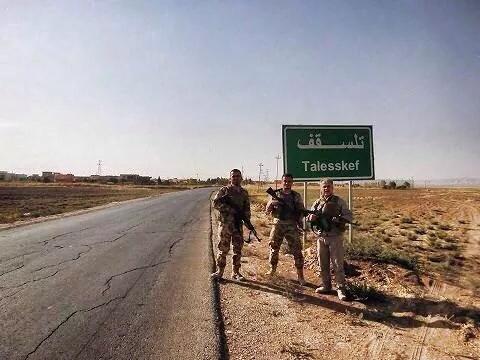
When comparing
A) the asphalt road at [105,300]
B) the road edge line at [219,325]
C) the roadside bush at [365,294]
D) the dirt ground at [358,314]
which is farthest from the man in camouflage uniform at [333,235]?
the asphalt road at [105,300]

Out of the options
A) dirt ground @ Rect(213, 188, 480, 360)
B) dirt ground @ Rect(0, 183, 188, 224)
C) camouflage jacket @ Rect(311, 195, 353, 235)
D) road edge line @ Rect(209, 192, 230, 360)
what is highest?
camouflage jacket @ Rect(311, 195, 353, 235)

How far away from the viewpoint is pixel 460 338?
5.04m

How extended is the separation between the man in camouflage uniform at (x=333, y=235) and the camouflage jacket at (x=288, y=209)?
0.52 meters

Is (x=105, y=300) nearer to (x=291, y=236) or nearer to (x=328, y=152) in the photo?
(x=291, y=236)

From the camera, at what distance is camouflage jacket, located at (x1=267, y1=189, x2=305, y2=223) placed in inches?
285

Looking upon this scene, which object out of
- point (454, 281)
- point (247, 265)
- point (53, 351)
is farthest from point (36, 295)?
point (454, 281)

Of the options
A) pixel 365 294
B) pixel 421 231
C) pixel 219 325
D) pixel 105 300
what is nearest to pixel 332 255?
pixel 365 294

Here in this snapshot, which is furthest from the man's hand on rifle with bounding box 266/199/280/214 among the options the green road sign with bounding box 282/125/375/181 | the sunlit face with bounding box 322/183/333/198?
the green road sign with bounding box 282/125/375/181

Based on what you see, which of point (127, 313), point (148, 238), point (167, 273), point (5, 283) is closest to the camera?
point (127, 313)

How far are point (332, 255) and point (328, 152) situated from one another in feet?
13.5

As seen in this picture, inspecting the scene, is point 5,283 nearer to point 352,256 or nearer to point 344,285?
point 344,285

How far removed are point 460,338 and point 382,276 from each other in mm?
3136

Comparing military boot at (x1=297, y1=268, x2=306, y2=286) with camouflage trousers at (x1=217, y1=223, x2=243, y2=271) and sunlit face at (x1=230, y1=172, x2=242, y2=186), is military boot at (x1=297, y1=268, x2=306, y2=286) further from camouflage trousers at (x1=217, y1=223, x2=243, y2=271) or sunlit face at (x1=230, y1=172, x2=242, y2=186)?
sunlit face at (x1=230, y1=172, x2=242, y2=186)

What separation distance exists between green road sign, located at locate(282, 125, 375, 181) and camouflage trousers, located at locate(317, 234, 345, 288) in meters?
3.27
